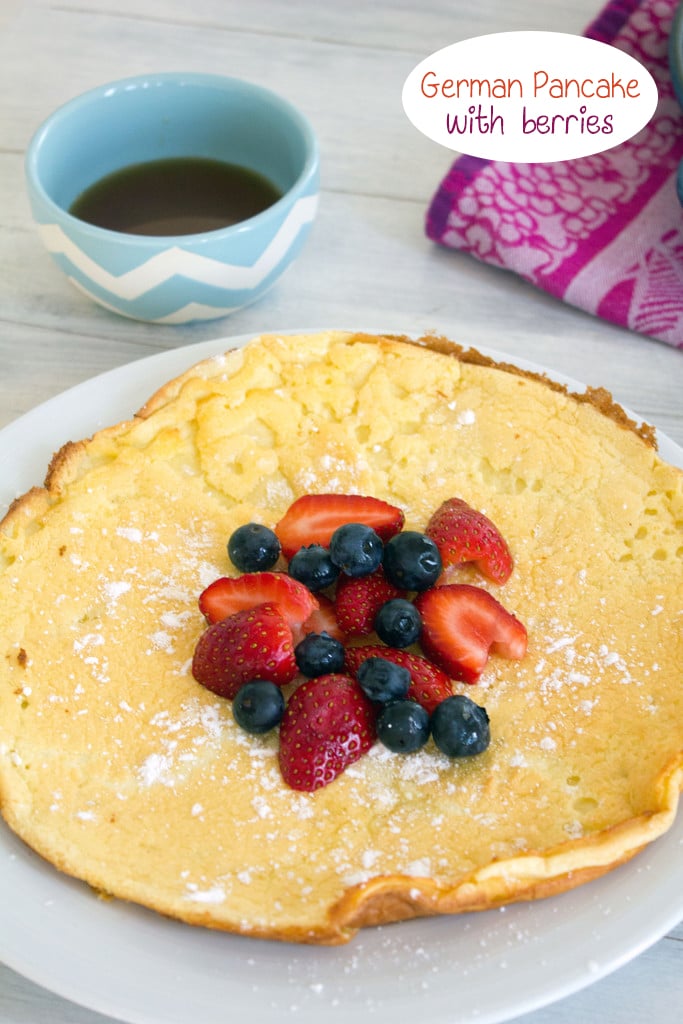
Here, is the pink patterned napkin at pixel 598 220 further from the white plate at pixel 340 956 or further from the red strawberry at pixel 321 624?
the white plate at pixel 340 956

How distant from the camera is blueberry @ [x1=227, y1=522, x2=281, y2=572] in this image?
160 cm

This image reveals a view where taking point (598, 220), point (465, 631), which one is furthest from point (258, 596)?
point (598, 220)

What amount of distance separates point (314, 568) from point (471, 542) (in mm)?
247

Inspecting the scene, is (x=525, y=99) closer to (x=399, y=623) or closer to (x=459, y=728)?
(x=399, y=623)

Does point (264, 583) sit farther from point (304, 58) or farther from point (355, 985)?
point (304, 58)

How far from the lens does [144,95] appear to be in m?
2.38

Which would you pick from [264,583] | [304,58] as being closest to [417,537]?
[264,583]

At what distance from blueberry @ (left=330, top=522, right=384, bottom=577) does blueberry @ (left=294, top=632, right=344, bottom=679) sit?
0.13 m

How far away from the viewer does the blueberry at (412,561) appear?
155cm

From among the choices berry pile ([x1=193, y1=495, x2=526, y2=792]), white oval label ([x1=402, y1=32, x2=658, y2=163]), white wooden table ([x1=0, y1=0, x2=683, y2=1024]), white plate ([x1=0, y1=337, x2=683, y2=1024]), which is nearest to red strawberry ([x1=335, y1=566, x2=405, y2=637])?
berry pile ([x1=193, y1=495, x2=526, y2=792])

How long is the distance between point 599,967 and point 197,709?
0.63 m

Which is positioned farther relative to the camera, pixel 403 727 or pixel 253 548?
pixel 253 548

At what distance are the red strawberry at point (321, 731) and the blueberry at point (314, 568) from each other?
0.20 m

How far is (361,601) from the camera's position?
1.55 meters
